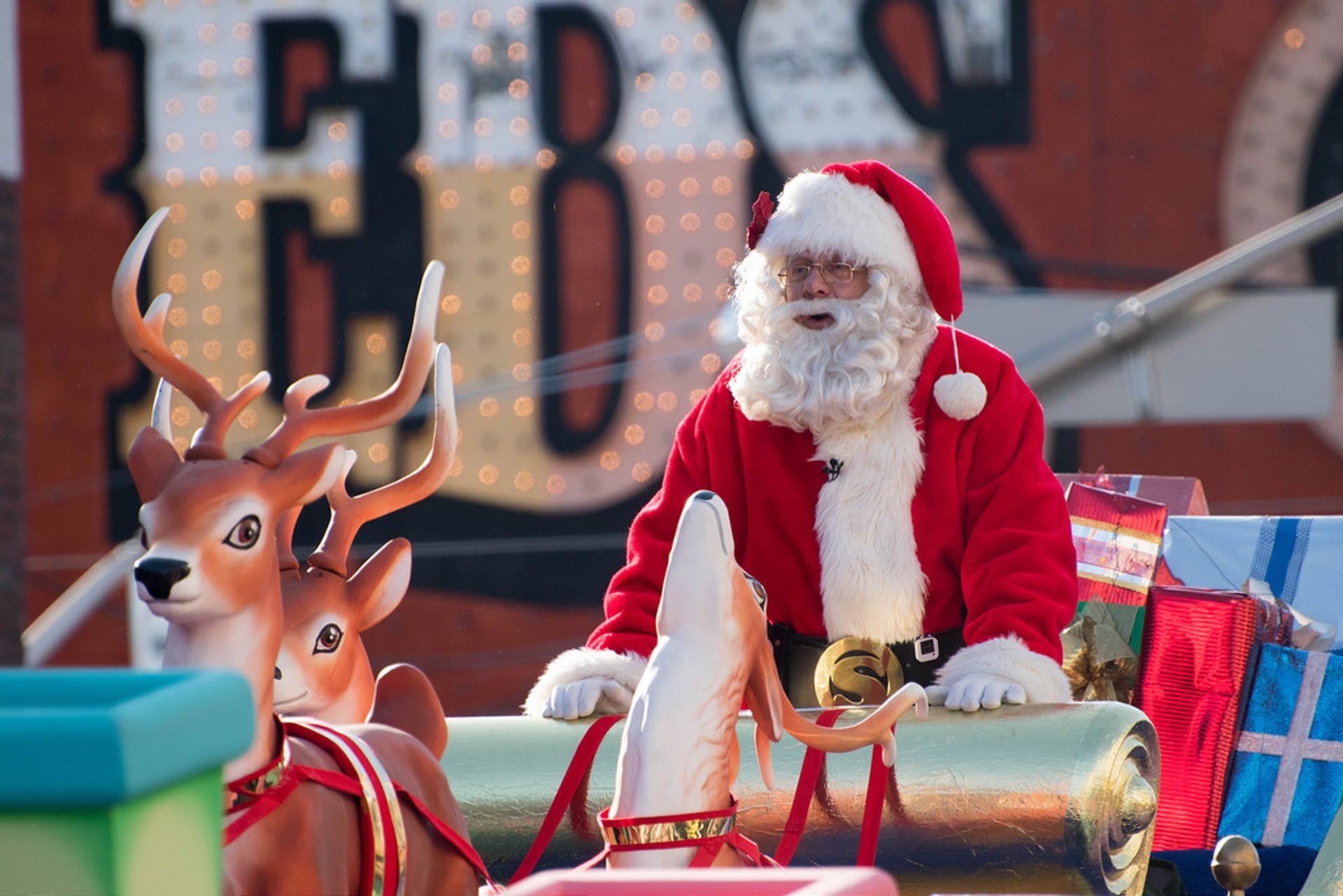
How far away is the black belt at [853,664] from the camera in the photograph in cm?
243

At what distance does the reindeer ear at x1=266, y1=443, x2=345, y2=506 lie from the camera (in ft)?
4.81

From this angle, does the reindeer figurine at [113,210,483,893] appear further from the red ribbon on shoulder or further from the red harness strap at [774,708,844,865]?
the red ribbon on shoulder

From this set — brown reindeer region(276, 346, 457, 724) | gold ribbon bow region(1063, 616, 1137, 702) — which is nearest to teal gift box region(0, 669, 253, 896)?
brown reindeer region(276, 346, 457, 724)

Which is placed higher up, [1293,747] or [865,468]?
[865,468]

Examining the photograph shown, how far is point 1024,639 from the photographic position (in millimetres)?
2287

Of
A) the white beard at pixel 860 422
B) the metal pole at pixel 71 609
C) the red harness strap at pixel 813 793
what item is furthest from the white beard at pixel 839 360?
the metal pole at pixel 71 609

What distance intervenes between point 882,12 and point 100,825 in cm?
463

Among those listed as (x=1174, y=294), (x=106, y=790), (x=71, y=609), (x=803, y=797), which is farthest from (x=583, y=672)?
(x=71, y=609)

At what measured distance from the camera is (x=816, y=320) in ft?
8.76

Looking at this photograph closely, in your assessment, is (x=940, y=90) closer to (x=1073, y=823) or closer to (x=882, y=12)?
(x=882, y=12)

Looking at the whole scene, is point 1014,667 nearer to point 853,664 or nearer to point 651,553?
point 853,664

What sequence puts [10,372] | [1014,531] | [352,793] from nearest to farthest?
[352,793]
[1014,531]
[10,372]

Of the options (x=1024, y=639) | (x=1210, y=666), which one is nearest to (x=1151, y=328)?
(x=1210, y=666)

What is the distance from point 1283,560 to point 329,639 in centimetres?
180
